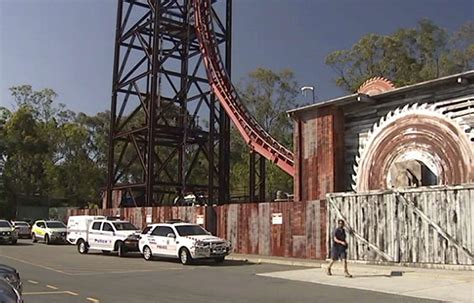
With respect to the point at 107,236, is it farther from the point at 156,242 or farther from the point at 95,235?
the point at 156,242

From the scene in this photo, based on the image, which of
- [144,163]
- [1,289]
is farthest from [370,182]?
[1,289]

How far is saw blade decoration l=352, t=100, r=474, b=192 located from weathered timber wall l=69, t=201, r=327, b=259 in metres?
3.19

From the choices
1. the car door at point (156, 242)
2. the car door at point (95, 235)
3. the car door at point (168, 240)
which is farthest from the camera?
the car door at point (95, 235)

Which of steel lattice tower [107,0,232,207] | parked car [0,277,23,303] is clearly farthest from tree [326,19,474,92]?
parked car [0,277,23,303]

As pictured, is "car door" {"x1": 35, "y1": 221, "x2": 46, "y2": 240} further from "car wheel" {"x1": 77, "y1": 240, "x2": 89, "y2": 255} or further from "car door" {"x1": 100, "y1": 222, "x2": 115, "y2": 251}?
"car door" {"x1": 100, "y1": 222, "x2": 115, "y2": 251}

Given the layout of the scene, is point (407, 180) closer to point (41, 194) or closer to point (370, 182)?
point (370, 182)

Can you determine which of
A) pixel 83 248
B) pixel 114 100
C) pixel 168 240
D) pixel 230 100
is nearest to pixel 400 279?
pixel 168 240

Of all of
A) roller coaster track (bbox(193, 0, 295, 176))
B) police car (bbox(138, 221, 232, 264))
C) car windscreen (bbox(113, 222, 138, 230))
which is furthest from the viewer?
roller coaster track (bbox(193, 0, 295, 176))

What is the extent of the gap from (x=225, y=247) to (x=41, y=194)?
190 feet

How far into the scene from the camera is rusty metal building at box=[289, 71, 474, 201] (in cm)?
2180

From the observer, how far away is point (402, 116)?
2375 cm

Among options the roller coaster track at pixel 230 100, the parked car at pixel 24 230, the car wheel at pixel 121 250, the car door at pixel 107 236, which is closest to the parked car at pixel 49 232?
the parked car at pixel 24 230

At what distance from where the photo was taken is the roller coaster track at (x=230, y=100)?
1299 inches

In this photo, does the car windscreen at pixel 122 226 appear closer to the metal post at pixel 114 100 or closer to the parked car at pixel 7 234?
the parked car at pixel 7 234
